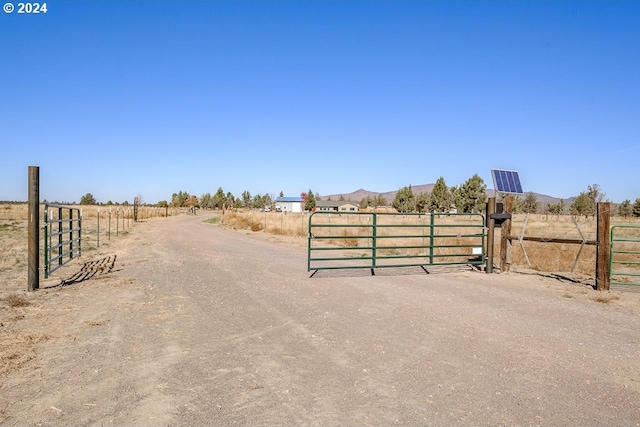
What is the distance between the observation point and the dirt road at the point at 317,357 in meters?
3.90

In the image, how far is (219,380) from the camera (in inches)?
179

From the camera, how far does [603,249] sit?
10492mm

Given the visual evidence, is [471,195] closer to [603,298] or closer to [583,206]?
[583,206]

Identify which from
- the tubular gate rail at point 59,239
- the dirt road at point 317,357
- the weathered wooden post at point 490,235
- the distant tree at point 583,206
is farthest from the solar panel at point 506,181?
Answer: the distant tree at point 583,206

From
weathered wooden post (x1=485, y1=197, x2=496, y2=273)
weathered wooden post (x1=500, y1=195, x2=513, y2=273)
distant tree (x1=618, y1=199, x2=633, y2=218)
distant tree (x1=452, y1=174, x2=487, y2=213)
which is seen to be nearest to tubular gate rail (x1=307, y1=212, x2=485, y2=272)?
weathered wooden post (x1=485, y1=197, x2=496, y2=273)

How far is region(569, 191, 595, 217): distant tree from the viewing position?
7438 cm

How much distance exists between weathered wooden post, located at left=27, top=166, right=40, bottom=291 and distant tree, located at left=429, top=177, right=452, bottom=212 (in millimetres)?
82418

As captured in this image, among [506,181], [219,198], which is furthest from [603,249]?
[219,198]

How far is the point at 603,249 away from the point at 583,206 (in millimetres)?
79067

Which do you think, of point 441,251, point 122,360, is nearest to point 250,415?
point 122,360

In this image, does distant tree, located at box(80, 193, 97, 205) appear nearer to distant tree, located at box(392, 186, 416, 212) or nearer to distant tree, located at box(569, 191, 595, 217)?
distant tree, located at box(392, 186, 416, 212)

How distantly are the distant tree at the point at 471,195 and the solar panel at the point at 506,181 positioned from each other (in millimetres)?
69552

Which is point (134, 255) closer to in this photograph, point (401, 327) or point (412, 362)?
point (401, 327)

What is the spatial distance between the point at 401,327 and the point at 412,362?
1.59m
